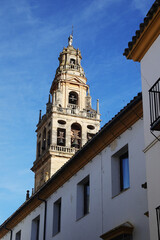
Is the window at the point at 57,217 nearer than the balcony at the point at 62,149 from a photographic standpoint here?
Yes

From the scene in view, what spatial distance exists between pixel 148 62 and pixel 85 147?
6569 millimetres

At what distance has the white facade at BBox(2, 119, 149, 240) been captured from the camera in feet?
47.5

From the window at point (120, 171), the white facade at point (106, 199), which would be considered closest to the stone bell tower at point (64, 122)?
the white facade at point (106, 199)

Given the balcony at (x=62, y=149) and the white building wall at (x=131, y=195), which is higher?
the balcony at (x=62, y=149)

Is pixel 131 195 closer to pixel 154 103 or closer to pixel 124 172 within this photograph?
pixel 124 172

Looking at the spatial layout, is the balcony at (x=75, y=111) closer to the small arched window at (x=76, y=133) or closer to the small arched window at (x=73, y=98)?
the small arched window at (x=76, y=133)

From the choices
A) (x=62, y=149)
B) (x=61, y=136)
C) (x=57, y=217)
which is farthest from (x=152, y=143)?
(x=61, y=136)

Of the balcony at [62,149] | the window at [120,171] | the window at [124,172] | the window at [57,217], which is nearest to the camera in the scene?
the window at [124,172]

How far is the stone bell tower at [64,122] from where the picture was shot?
181ft

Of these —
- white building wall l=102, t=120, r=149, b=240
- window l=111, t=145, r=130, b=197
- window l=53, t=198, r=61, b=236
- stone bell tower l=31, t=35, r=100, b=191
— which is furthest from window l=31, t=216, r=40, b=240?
stone bell tower l=31, t=35, r=100, b=191

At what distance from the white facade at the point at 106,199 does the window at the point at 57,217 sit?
0.52ft

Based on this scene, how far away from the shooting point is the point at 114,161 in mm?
16844

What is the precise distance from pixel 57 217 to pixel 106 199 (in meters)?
5.43

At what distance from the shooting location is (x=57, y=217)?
844 inches
